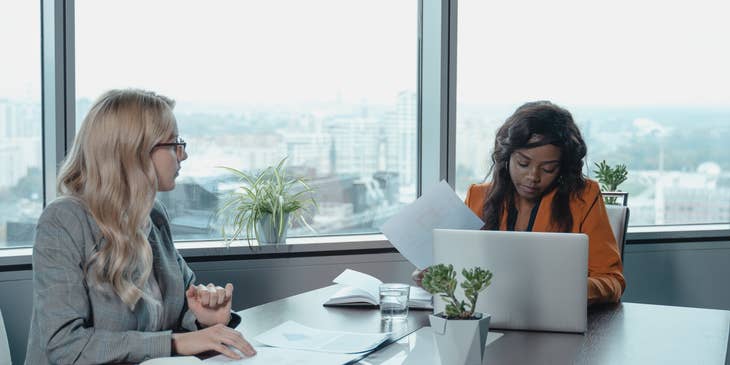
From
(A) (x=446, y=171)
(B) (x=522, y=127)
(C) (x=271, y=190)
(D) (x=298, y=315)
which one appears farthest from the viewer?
(A) (x=446, y=171)

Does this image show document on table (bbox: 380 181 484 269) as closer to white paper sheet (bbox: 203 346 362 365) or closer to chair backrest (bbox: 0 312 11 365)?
white paper sheet (bbox: 203 346 362 365)

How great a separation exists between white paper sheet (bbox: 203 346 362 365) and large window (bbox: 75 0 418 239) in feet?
6.18

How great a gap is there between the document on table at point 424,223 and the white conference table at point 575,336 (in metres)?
0.17

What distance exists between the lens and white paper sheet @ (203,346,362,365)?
1545 millimetres

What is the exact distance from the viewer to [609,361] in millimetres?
1589

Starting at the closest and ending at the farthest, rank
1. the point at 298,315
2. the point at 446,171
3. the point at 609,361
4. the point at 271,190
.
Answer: the point at 609,361 < the point at 298,315 < the point at 271,190 < the point at 446,171

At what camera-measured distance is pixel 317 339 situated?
1.77 m

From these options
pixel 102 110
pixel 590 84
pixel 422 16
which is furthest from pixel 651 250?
pixel 102 110

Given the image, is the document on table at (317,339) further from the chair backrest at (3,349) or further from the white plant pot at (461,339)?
the chair backrest at (3,349)

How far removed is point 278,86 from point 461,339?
2278 millimetres

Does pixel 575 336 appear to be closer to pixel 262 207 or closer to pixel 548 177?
pixel 548 177

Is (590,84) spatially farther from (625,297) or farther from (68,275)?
(68,275)

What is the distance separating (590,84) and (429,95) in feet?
2.89

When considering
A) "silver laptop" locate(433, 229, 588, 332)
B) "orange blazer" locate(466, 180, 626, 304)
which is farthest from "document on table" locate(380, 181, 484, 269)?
"orange blazer" locate(466, 180, 626, 304)
